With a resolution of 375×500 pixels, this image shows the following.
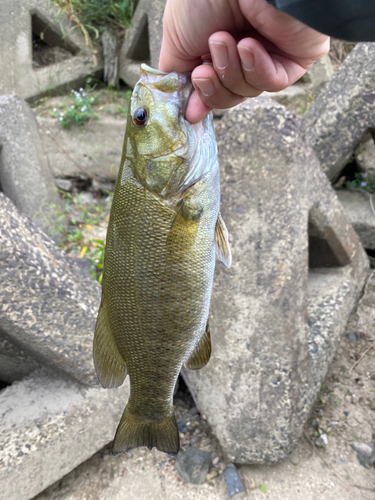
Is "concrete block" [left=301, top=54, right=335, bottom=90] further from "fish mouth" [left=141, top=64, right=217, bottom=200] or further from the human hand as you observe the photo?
"fish mouth" [left=141, top=64, right=217, bottom=200]

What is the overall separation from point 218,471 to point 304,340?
885 millimetres

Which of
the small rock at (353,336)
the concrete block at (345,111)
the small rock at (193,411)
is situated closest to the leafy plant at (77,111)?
the concrete block at (345,111)

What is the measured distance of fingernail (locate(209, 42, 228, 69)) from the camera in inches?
34.3

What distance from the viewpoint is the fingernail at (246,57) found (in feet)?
2.79

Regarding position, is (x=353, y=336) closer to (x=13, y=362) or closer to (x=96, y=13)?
(x=13, y=362)

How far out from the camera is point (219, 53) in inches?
34.7

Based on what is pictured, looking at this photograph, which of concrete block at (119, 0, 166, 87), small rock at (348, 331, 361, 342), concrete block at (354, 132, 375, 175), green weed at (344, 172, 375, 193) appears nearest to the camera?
small rock at (348, 331, 361, 342)

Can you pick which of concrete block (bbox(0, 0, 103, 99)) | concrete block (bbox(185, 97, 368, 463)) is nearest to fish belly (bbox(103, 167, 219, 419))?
concrete block (bbox(185, 97, 368, 463))

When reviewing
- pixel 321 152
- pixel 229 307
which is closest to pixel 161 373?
pixel 229 307

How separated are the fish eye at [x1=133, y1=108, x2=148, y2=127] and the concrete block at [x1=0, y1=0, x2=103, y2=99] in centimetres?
380

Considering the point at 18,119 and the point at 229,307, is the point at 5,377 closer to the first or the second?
the point at 229,307

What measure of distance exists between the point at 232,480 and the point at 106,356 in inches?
52.3

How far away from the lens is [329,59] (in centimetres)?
395

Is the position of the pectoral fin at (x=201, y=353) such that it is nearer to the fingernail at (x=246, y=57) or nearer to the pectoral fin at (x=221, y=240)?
the pectoral fin at (x=221, y=240)
